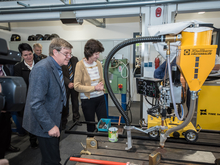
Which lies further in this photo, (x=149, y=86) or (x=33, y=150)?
(x=33, y=150)

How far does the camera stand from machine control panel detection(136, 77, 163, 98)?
3.20 ft

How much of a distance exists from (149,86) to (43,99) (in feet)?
2.55

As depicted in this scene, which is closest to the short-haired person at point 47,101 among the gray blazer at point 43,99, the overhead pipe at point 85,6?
the gray blazer at point 43,99

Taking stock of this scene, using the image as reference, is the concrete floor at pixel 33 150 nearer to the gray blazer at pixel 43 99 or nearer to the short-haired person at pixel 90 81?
the short-haired person at pixel 90 81

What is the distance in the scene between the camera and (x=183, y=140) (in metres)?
1.09

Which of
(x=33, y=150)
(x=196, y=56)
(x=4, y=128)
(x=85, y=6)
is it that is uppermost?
(x=85, y=6)

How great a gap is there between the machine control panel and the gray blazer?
659 millimetres

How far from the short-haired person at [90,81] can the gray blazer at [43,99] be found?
1.48ft

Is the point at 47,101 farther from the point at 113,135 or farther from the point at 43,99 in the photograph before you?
the point at 113,135

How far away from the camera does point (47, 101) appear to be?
1.09 metres

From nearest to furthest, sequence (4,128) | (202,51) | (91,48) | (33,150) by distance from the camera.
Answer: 1. (202,51)
2. (91,48)
3. (4,128)
4. (33,150)

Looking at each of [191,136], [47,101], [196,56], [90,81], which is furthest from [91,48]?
[191,136]

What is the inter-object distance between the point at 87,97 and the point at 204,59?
121 cm

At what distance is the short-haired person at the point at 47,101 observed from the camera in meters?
0.98
